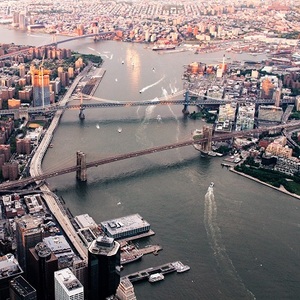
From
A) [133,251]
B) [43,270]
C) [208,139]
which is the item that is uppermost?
[43,270]

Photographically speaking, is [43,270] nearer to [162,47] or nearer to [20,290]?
[20,290]

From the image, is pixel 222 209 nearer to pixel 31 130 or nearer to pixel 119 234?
pixel 119 234

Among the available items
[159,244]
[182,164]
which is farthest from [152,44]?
[159,244]

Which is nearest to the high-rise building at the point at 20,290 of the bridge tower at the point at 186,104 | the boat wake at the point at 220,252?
the boat wake at the point at 220,252

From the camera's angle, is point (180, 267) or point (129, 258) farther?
point (129, 258)

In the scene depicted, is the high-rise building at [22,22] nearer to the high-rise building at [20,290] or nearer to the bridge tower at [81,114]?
the bridge tower at [81,114]

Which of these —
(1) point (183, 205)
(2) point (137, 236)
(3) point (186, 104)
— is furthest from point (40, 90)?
(2) point (137, 236)
